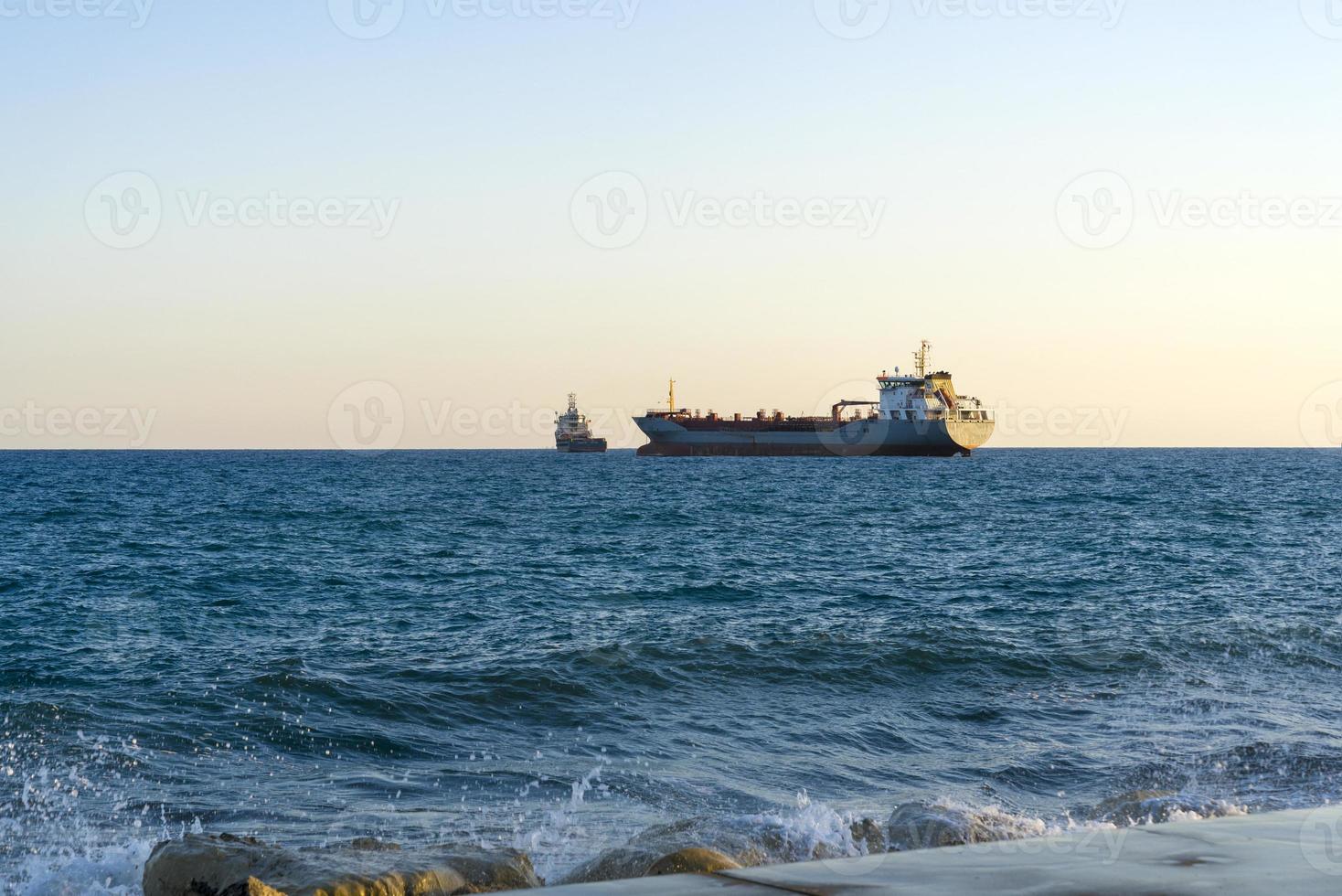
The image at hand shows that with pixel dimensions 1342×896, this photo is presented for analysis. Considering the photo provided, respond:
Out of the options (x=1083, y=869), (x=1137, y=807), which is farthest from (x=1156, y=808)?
(x=1083, y=869)

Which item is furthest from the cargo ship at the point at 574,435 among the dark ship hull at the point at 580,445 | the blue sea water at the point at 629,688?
the blue sea water at the point at 629,688

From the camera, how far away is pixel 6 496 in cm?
5544

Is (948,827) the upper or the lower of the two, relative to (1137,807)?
upper

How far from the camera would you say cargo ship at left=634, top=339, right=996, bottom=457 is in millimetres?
111125

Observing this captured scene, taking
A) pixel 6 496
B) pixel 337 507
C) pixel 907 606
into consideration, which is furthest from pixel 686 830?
pixel 6 496

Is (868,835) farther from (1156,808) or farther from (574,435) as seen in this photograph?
(574,435)

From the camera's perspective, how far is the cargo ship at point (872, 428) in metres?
111

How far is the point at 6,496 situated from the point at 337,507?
781 inches

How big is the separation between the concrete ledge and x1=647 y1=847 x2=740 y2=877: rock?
1.89 metres

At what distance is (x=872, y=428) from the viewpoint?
367ft

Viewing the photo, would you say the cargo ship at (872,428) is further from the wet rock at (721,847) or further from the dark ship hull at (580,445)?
the wet rock at (721,847)

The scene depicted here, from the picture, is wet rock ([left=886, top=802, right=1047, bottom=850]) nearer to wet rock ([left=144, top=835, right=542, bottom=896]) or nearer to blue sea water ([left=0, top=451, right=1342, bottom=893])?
blue sea water ([left=0, top=451, right=1342, bottom=893])

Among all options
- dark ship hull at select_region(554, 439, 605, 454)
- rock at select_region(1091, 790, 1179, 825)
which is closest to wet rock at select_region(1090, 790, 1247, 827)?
rock at select_region(1091, 790, 1179, 825)

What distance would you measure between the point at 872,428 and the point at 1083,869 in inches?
4327
